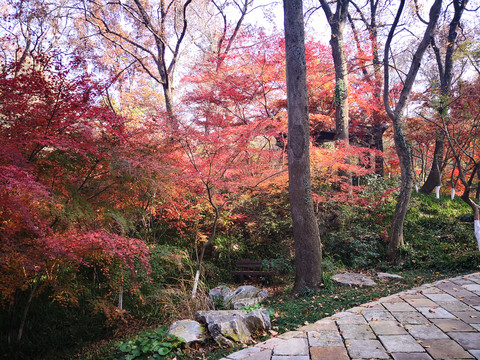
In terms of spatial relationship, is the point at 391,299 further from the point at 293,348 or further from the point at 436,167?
the point at 436,167

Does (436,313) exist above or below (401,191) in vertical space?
below

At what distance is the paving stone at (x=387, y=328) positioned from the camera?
2811 mm

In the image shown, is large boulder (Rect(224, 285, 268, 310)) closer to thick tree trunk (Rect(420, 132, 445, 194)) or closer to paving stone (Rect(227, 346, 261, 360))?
paving stone (Rect(227, 346, 261, 360))

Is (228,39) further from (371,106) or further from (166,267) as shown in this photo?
(166,267)

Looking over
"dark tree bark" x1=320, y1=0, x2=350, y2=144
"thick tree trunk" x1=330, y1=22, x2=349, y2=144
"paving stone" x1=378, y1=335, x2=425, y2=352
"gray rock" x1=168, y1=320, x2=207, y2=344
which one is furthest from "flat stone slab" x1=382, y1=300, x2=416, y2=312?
"dark tree bark" x1=320, y1=0, x2=350, y2=144

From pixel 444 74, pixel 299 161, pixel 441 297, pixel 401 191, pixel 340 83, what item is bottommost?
pixel 441 297

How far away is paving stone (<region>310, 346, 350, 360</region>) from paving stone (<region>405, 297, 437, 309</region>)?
4.73 feet

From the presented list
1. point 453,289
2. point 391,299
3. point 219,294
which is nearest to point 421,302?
point 391,299

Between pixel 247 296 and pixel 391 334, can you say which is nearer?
pixel 391 334

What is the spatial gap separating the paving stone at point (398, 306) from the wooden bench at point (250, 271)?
10.2ft

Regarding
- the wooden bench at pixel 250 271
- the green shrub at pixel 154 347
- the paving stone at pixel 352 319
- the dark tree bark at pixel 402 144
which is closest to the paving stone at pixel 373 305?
the paving stone at pixel 352 319

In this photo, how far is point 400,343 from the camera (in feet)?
8.52

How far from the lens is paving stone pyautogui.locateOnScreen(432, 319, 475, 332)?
283cm

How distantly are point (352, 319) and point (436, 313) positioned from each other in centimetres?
89
